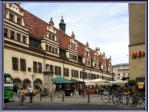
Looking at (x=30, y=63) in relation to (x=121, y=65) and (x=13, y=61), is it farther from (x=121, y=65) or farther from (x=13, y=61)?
(x=121, y=65)

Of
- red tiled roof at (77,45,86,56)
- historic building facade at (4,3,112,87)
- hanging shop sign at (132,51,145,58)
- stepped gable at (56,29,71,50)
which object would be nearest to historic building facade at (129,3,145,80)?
hanging shop sign at (132,51,145,58)

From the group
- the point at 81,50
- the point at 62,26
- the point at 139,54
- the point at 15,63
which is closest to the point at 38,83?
the point at 15,63

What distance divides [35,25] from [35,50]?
5.85 metres

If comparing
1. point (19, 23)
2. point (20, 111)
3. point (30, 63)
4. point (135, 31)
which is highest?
point (19, 23)

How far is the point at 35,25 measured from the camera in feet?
156

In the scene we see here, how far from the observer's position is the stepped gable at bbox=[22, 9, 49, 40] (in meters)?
44.7

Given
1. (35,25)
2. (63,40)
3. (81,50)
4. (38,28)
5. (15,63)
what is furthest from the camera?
(81,50)

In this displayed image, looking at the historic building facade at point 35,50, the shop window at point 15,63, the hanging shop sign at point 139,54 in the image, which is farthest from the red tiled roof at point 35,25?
the hanging shop sign at point 139,54

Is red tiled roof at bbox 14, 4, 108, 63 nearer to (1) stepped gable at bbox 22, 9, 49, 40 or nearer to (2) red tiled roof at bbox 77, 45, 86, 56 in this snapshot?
(1) stepped gable at bbox 22, 9, 49, 40

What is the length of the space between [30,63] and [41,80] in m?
4.29

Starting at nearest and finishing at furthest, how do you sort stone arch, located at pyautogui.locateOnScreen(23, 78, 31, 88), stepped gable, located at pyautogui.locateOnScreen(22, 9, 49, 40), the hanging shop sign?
the hanging shop sign
stone arch, located at pyautogui.locateOnScreen(23, 78, 31, 88)
stepped gable, located at pyautogui.locateOnScreen(22, 9, 49, 40)

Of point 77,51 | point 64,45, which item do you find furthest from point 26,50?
point 77,51

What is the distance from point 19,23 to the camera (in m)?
40.6

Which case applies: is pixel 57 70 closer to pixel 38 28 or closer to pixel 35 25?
pixel 38 28
